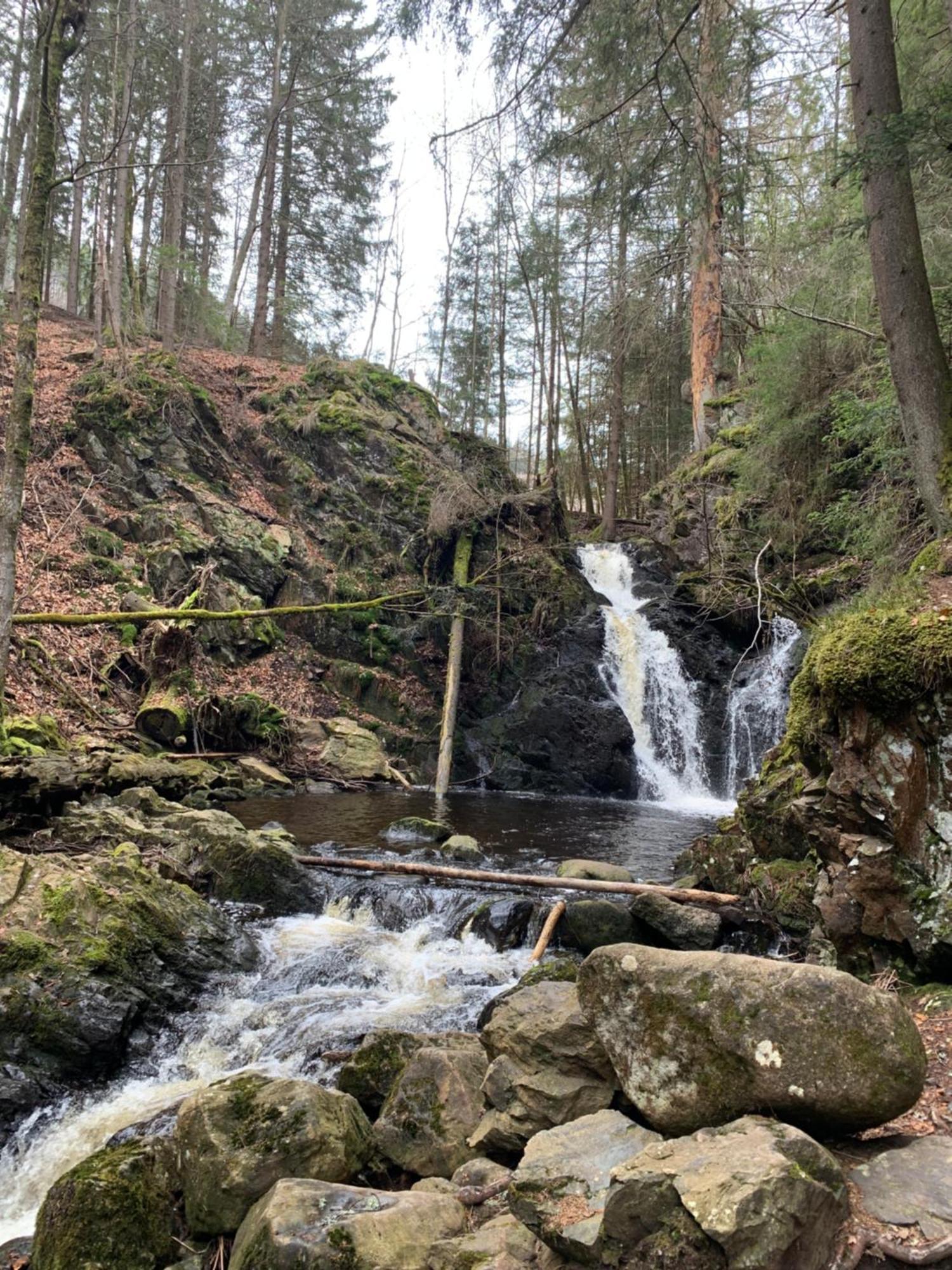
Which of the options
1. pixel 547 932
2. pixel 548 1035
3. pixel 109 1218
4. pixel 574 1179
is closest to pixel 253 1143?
pixel 109 1218

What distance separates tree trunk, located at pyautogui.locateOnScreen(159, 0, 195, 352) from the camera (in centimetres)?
1897

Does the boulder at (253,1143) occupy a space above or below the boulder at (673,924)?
below

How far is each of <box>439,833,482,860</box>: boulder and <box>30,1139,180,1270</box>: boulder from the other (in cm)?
557

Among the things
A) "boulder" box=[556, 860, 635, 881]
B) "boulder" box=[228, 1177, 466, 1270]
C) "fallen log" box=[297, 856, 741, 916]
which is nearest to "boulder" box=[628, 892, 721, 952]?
"fallen log" box=[297, 856, 741, 916]

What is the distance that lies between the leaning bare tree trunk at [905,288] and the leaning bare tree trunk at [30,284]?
7045 millimetres

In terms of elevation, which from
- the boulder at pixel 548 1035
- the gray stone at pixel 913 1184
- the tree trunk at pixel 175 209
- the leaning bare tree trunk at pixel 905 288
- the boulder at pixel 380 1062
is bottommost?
the boulder at pixel 380 1062

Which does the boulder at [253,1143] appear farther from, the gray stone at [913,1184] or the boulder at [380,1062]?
the gray stone at [913,1184]

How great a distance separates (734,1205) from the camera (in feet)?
6.28

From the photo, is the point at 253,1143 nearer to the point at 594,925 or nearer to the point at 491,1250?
the point at 491,1250

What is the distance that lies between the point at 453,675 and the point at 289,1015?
34.0 feet

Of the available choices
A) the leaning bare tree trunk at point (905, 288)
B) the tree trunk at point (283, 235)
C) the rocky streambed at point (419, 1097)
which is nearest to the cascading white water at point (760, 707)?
the leaning bare tree trunk at point (905, 288)

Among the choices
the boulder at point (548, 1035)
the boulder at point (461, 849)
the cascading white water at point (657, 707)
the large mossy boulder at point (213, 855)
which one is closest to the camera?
the boulder at point (548, 1035)

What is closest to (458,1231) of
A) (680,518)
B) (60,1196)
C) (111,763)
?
(60,1196)

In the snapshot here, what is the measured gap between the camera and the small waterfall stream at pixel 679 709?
46.0 feet
